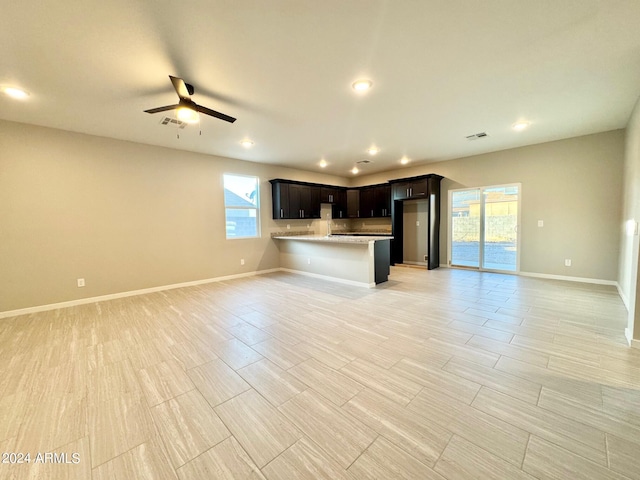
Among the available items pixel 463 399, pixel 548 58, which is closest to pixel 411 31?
pixel 548 58

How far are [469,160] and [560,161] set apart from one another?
1645 mm

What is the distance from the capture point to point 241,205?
6094mm

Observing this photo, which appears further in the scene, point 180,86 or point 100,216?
point 100,216

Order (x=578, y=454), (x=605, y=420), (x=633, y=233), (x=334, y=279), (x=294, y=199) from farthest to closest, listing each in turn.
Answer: (x=294, y=199)
(x=334, y=279)
(x=633, y=233)
(x=605, y=420)
(x=578, y=454)

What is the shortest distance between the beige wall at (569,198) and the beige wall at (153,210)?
0.02 m

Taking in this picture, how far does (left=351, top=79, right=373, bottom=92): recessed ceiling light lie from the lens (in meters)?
2.72

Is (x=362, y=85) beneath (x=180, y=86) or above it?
above

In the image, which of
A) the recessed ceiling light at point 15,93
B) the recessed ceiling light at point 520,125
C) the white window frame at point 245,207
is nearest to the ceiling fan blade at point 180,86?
the recessed ceiling light at point 15,93

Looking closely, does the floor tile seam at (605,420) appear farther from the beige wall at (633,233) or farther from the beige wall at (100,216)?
the beige wall at (100,216)

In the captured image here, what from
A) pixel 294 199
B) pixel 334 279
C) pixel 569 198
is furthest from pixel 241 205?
pixel 569 198

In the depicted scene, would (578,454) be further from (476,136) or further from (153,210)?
(153,210)

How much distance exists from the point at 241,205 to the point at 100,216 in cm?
263

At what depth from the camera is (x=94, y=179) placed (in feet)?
13.7

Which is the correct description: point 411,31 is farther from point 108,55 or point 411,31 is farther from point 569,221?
point 569,221
